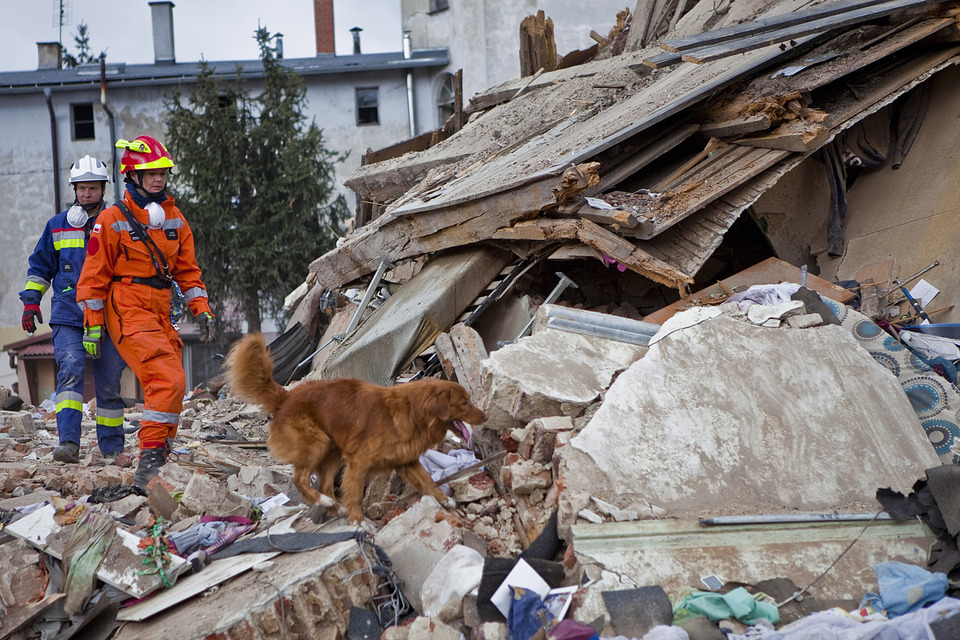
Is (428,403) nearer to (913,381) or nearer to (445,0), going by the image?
(913,381)

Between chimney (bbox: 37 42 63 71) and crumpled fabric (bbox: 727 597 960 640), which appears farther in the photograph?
chimney (bbox: 37 42 63 71)

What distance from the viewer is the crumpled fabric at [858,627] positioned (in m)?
3.45

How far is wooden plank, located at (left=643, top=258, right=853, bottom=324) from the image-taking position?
6.70 meters

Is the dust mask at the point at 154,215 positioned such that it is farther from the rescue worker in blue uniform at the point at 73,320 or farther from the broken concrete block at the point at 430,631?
the broken concrete block at the point at 430,631

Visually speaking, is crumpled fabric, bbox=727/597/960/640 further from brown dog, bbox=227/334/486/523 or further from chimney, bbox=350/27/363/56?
chimney, bbox=350/27/363/56

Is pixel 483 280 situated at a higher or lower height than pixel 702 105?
lower

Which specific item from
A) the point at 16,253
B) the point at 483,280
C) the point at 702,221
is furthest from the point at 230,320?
the point at 702,221

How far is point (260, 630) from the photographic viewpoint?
4.00 m

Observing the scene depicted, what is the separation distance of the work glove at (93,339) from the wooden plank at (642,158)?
4.00m

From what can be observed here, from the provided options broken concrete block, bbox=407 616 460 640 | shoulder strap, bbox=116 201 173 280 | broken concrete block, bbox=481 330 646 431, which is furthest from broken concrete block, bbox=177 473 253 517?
shoulder strap, bbox=116 201 173 280

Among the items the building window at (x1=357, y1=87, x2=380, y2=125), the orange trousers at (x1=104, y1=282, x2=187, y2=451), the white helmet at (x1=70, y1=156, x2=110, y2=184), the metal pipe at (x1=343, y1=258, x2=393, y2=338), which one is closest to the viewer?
the orange trousers at (x1=104, y1=282, x2=187, y2=451)

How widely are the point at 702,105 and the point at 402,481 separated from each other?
191 inches

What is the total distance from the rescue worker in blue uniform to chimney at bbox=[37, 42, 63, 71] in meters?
23.8

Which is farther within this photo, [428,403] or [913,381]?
[913,381]
